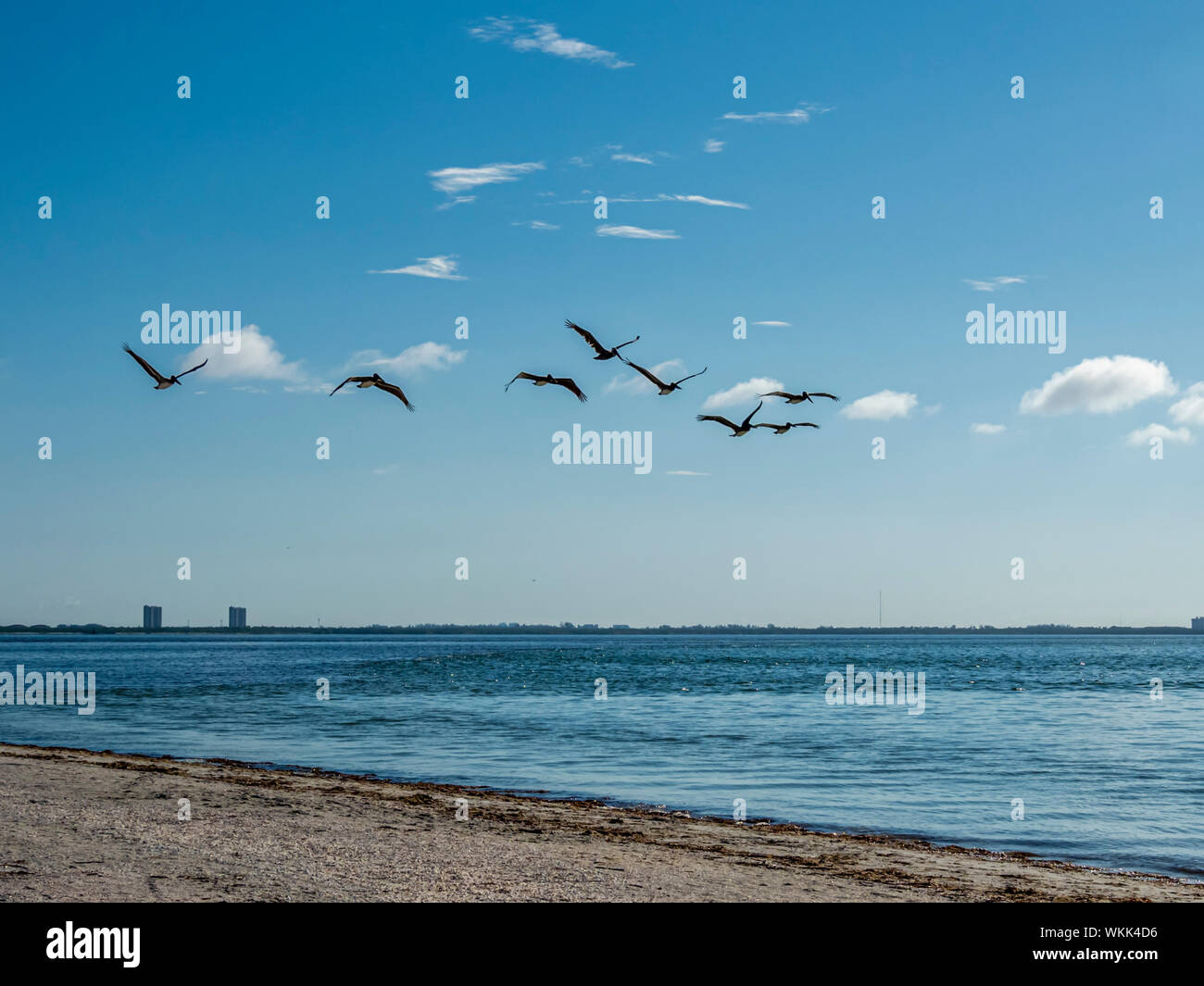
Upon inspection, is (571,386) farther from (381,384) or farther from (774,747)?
(774,747)

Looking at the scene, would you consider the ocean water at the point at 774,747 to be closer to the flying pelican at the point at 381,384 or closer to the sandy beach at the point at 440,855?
the sandy beach at the point at 440,855

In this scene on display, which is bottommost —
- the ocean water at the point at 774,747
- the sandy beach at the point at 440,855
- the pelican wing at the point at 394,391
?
the ocean water at the point at 774,747

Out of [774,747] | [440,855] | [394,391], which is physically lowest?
[774,747]

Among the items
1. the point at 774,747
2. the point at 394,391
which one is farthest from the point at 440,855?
the point at 774,747

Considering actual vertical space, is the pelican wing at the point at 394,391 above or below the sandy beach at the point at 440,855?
above

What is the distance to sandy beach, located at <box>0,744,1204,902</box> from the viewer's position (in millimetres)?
10641

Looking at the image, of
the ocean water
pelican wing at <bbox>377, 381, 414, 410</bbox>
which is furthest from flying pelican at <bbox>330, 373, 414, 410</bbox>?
the ocean water

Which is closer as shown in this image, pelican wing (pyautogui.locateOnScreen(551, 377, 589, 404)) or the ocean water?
pelican wing (pyautogui.locateOnScreen(551, 377, 589, 404))

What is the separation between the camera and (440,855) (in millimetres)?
12664

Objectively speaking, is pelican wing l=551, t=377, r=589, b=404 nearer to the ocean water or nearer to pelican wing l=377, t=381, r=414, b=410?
pelican wing l=377, t=381, r=414, b=410

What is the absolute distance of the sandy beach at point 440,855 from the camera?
10.6m

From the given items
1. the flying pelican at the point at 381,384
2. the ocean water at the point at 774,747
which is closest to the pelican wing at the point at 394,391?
the flying pelican at the point at 381,384

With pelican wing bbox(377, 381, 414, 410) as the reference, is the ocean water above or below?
below
